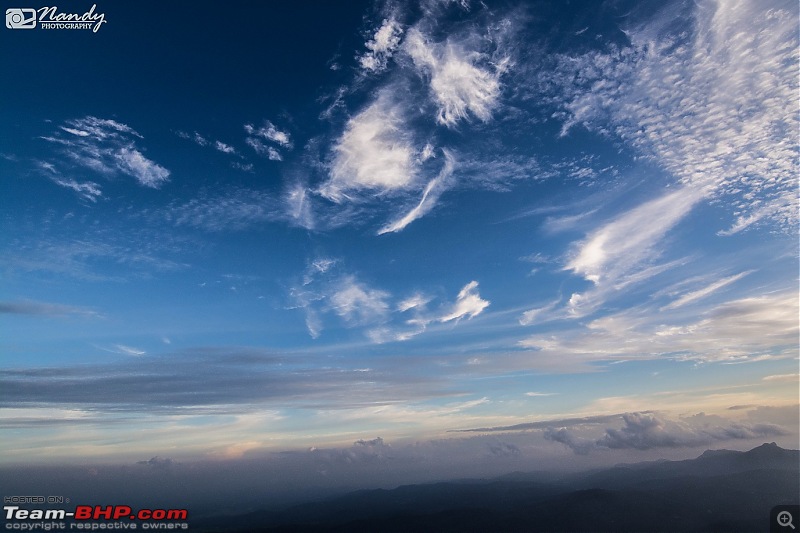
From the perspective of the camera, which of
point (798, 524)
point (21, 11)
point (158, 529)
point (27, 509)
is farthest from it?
point (158, 529)

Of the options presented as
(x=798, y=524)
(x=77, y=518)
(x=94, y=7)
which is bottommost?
(x=798, y=524)

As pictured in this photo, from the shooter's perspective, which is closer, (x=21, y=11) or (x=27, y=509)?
(x=21, y=11)

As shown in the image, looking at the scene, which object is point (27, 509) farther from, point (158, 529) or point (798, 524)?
point (798, 524)

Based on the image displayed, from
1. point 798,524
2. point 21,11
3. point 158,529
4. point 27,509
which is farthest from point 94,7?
point 798,524

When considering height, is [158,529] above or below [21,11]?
below

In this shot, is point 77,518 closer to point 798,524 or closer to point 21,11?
point 21,11

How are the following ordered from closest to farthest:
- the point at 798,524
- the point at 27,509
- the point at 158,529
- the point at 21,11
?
the point at 21,11
the point at 27,509
the point at 798,524
the point at 158,529
